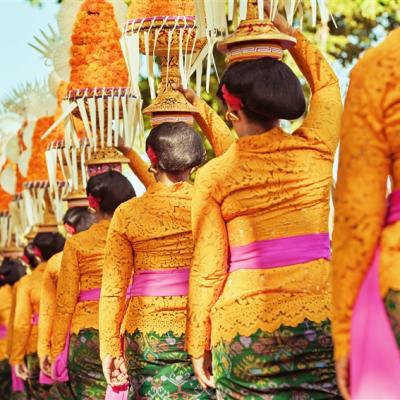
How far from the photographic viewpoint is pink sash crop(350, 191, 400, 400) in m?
3.83

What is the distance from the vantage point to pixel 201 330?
550 cm

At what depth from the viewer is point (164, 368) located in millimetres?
7051

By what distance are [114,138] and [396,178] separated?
221 inches

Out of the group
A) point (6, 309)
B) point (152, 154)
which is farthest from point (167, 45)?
point (6, 309)

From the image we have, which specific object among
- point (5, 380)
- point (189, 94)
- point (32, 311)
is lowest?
point (5, 380)

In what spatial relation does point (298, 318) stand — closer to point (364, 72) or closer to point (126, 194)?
point (364, 72)

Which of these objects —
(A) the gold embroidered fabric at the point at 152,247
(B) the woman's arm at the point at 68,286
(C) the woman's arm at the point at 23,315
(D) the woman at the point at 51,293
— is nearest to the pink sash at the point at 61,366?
(B) the woman's arm at the point at 68,286

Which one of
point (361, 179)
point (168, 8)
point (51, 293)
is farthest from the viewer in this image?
point (51, 293)

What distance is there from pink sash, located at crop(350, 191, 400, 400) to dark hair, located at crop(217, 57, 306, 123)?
159 centimetres

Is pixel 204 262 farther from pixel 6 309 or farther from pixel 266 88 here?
pixel 6 309

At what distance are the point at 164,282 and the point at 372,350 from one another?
3.21 meters

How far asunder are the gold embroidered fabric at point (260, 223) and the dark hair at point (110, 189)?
3111 millimetres

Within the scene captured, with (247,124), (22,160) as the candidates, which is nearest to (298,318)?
(247,124)

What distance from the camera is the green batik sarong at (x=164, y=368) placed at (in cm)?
700
